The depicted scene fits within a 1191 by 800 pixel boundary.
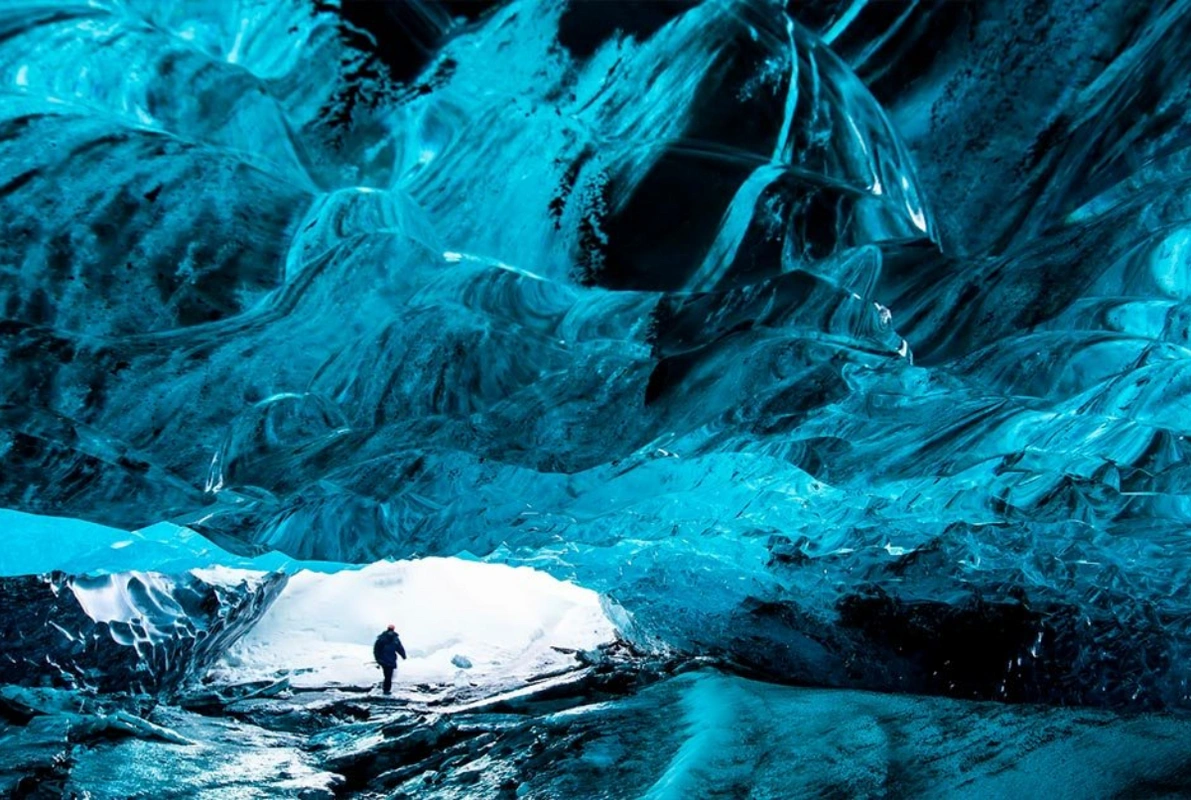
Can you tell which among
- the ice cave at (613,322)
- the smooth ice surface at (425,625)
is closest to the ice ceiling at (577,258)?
the ice cave at (613,322)

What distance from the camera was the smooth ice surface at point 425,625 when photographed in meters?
11.0

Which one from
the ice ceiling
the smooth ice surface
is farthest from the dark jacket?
the ice ceiling

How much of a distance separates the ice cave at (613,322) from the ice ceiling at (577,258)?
1cm

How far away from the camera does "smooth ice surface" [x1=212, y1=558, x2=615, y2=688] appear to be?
434 inches

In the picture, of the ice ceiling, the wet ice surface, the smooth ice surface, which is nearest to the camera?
the ice ceiling

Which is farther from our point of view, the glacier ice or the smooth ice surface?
the smooth ice surface

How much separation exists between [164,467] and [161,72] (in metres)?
1.78

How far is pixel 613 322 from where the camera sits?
364 centimetres

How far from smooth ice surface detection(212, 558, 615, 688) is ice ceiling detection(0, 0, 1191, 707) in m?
6.40

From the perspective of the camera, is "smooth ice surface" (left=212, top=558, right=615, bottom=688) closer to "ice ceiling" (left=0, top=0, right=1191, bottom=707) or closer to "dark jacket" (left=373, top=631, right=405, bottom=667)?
"dark jacket" (left=373, top=631, right=405, bottom=667)

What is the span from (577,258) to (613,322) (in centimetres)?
39

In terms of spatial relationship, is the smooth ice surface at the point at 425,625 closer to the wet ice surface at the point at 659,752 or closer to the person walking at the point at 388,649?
the person walking at the point at 388,649

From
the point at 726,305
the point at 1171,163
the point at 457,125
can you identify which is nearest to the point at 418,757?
the point at 726,305

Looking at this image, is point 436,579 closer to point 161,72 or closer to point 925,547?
point 925,547
